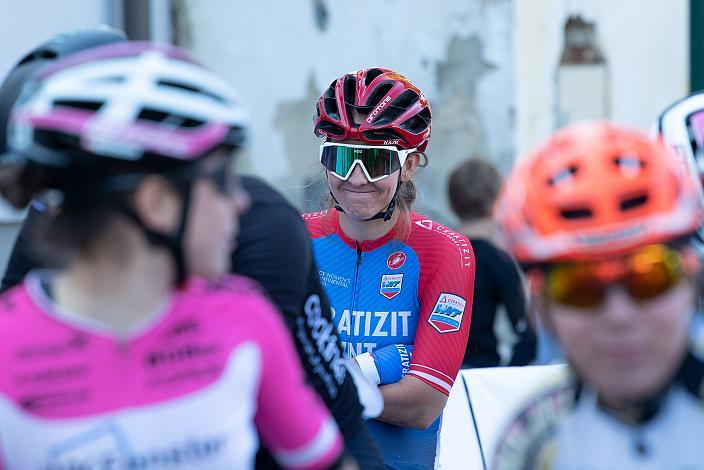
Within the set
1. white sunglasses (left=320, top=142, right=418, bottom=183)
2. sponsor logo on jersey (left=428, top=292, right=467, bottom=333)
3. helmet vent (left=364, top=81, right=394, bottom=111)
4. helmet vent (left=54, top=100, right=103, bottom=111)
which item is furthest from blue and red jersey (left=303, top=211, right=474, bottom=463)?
helmet vent (left=54, top=100, right=103, bottom=111)

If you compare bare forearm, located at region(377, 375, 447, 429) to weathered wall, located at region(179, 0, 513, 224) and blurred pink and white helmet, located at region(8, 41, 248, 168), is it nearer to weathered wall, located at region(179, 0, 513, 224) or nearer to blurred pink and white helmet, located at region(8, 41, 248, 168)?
blurred pink and white helmet, located at region(8, 41, 248, 168)

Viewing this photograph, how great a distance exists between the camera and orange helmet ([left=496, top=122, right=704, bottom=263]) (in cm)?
199

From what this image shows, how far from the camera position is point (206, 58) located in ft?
26.6

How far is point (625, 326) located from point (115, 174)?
0.97m

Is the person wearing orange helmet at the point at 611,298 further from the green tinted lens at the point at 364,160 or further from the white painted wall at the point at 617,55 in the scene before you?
the white painted wall at the point at 617,55

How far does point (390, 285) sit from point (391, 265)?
3.0 inches

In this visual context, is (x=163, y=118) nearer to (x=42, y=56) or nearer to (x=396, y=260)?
(x=42, y=56)

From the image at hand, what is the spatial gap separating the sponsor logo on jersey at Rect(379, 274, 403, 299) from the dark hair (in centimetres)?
246

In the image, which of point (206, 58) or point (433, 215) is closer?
point (206, 58)

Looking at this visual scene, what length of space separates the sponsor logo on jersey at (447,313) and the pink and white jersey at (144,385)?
1.67 meters

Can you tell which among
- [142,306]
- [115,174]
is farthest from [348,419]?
[115,174]

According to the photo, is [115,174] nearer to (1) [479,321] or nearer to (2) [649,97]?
(1) [479,321]

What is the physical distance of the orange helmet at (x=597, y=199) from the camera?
6.54ft

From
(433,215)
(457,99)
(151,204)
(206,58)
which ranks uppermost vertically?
(151,204)
